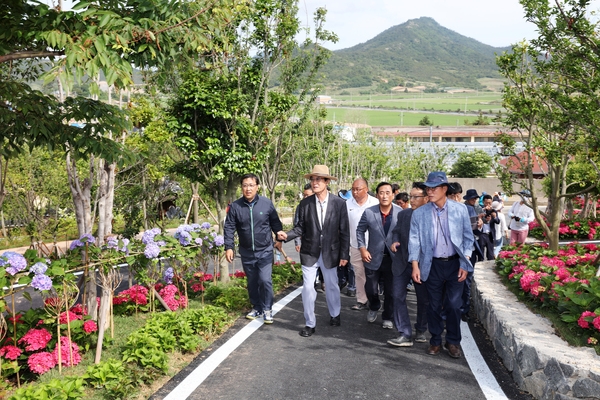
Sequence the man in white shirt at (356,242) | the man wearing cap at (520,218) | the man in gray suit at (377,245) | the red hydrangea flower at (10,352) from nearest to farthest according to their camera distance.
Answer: the red hydrangea flower at (10,352), the man in gray suit at (377,245), the man in white shirt at (356,242), the man wearing cap at (520,218)

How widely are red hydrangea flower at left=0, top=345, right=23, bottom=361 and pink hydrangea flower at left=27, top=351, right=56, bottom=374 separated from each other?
4.7 inches

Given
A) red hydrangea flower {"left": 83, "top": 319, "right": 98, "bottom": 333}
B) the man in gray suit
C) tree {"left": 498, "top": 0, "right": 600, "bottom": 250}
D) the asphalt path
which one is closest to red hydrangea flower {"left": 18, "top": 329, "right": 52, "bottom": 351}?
red hydrangea flower {"left": 83, "top": 319, "right": 98, "bottom": 333}

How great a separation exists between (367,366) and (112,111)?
11.6 feet

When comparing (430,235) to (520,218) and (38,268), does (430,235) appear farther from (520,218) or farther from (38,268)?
(520,218)

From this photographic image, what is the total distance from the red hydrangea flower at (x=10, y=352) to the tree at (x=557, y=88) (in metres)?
7.50

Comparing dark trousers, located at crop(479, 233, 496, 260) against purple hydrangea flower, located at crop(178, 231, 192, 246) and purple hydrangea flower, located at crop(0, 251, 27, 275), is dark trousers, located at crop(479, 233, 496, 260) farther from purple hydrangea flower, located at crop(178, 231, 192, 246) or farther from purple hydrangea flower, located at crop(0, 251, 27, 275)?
purple hydrangea flower, located at crop(0, 251, 27, 275)

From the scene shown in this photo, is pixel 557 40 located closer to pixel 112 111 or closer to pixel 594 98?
pixel 594 98

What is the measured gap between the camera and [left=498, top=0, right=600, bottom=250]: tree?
7680 mm

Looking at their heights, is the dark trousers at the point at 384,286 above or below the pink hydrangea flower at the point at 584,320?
below

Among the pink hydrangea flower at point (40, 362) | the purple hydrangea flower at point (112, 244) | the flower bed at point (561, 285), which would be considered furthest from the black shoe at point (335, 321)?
the pink hydrangea flower at point (40, 362)

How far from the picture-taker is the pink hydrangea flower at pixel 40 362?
16.5 feet

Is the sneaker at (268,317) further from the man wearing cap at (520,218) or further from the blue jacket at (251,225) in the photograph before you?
the man wearing cap at (520,218)

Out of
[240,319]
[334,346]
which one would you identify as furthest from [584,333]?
[240,319]

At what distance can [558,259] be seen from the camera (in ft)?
27.1
